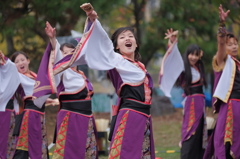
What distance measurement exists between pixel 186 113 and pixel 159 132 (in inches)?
146

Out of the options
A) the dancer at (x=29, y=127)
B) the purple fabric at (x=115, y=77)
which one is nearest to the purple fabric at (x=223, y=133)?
the purple fabric at (x=115, y=77)

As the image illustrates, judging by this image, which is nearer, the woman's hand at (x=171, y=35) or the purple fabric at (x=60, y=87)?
the purple fabric at (x=60, y=87)

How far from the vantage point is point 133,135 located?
14.8 feet

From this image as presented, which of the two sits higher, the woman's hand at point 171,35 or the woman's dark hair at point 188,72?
the woman's hand at point 171,35

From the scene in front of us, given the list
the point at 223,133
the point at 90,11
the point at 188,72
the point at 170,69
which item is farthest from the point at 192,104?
the point at 90,11

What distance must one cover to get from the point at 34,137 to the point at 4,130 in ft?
1.63

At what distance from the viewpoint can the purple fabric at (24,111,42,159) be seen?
6414mm

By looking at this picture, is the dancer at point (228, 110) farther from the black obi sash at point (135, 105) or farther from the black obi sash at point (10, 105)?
the black obi sash at point (10, 105)

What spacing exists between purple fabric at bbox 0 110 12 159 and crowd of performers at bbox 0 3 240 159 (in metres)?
0.01

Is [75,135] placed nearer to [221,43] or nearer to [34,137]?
[34,137]

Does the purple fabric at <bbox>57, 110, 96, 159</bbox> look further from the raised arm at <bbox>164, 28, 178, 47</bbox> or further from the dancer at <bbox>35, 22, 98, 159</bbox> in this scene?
the raised arm at <bbox>164, 28, 178, 47</bbox>

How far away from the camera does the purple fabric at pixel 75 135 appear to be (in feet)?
18.2

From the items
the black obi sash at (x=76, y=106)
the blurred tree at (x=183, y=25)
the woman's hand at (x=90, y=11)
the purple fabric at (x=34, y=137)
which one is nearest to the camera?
the woman's hand at (x=90, y=11)

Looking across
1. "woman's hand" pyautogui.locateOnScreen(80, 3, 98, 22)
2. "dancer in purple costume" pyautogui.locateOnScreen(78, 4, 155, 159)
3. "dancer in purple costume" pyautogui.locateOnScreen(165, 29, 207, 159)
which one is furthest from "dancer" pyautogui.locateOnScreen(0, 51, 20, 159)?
"dancer in purple costume" pyautogui.locateOnScreen(165, 29, 207, 159)
